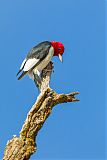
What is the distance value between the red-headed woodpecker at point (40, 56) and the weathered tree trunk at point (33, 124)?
2.23 m

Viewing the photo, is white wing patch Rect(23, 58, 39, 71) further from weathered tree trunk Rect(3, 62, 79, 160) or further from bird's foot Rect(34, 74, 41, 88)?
weathered tree trunk Rect(3, 62, 79, 160)

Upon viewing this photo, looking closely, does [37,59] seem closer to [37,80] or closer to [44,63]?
[44,63]

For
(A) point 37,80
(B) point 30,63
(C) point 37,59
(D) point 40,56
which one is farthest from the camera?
(D) point 40,56

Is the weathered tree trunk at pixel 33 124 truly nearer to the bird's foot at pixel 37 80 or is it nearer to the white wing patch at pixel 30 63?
the bird's foot at pixel 37 80

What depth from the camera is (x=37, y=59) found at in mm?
9922

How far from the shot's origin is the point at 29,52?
396 inches

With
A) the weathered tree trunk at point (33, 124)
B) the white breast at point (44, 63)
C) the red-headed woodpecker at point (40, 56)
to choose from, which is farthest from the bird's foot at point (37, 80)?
the weathered tree trunk at point (33, 124)

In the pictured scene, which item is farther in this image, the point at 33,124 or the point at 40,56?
the point at 40,56

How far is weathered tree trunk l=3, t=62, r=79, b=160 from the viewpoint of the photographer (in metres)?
6.58

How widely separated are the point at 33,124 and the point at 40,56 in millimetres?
3446

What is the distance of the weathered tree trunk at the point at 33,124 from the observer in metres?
6.58

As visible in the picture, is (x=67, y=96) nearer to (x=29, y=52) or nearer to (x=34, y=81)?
(x=34, y=81)

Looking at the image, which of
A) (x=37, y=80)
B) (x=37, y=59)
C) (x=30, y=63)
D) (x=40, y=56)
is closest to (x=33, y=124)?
(x=37, y=80)

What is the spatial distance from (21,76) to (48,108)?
2653mm
